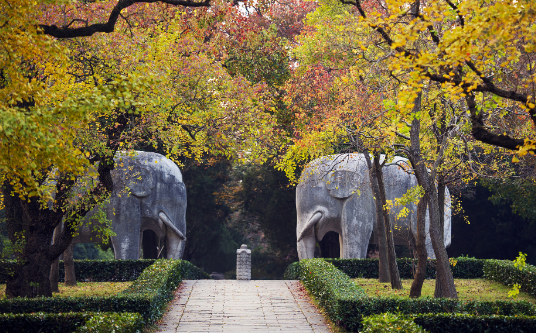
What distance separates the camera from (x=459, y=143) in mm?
11711

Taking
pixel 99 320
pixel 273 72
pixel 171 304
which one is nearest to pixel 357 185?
pixel 273 72

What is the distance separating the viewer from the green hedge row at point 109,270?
16.4 metres

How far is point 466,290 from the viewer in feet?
47.1

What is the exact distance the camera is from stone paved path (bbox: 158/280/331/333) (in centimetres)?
972

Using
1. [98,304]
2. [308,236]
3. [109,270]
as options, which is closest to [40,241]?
[98,304]

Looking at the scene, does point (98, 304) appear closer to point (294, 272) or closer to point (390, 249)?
point (390, 249)

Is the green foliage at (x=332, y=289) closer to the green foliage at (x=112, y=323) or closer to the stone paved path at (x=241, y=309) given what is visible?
the stone paved path at (x=241, y=309)

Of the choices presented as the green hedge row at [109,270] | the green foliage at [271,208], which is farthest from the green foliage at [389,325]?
the green foliage at [271,208]

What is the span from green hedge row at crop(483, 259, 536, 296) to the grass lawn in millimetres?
10571

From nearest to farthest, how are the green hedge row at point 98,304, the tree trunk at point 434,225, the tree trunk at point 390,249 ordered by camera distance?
the green hedge row at point 98,304, the tree trunk at point 434,225, the tree trunk at point 390,249

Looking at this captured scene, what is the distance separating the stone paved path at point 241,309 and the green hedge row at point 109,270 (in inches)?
85.5

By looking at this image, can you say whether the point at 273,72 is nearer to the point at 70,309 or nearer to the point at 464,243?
the point at 70,309

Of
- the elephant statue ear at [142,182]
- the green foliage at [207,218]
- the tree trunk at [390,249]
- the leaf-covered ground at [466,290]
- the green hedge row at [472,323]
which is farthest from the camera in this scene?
the green foliage at [207,218]

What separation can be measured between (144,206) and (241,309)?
23.2 ft
